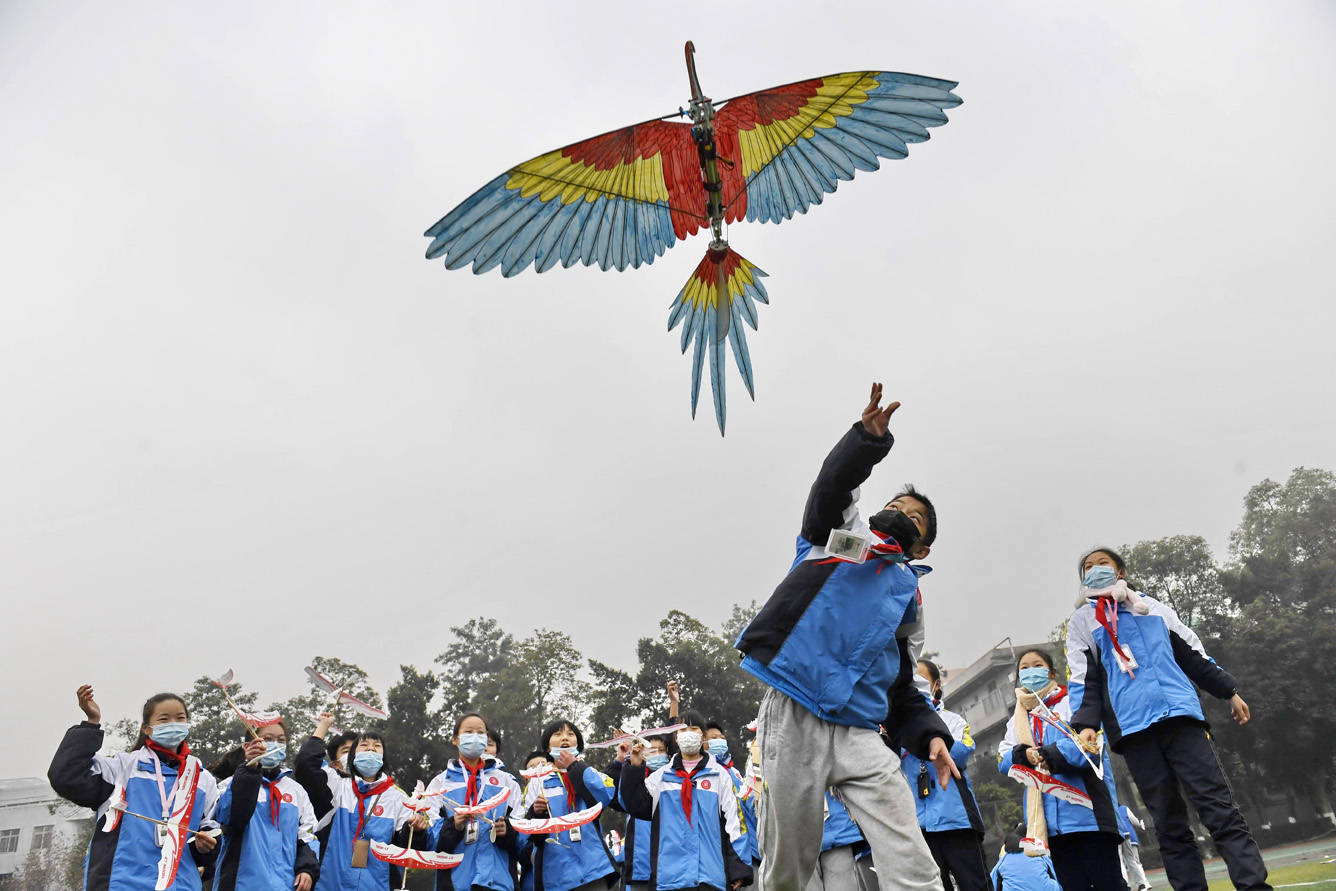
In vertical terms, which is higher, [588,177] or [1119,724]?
[588,177]

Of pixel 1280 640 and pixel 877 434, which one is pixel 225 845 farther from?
pixel 1280 640

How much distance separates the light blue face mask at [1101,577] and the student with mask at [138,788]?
202 inches

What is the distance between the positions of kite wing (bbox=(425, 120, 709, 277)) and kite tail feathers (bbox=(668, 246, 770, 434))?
7.6 inches

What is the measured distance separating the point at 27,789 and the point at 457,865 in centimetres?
7025

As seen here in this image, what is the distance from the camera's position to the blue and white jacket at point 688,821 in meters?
6.51

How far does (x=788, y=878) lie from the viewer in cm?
289

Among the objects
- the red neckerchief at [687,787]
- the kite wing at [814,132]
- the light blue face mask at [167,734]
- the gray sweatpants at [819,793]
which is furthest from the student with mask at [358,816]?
the kite wing at [814,132]

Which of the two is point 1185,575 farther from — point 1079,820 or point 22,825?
point 22,825

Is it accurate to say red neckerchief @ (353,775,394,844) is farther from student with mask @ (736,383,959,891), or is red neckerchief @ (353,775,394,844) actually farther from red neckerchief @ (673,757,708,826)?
student with mask @ (736,383,959,891)

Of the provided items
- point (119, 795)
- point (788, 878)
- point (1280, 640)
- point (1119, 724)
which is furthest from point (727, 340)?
point (1280, 640)

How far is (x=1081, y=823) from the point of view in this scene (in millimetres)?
5113

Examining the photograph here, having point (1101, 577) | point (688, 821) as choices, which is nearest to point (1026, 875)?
point (688, 821)

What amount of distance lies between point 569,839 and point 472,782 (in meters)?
0.91

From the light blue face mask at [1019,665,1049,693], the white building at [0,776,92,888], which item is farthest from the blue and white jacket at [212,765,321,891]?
the white building at [0,776,92,888]
